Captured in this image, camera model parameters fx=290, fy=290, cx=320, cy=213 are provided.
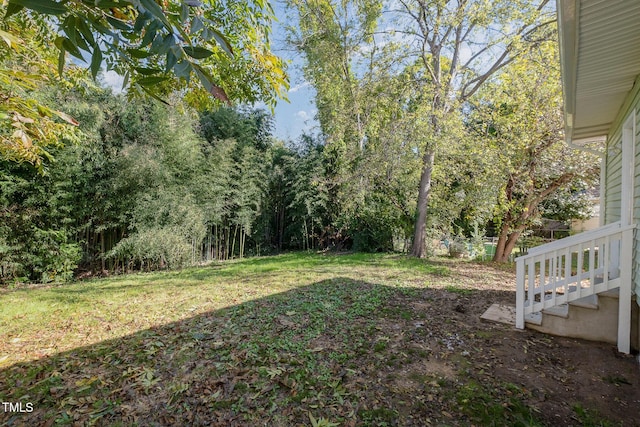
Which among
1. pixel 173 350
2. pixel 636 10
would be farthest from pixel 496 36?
pixel 173 350

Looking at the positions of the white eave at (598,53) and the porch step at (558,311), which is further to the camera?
the porch step at (558,311)

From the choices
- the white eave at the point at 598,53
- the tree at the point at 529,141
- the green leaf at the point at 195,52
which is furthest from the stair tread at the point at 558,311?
the tree at the point at 529,141

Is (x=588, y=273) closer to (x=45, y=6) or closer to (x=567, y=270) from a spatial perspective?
(x=567, y=270)

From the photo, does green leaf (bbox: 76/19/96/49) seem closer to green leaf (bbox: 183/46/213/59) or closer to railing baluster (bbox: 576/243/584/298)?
green leaf (bbox: 183/46/213/59)

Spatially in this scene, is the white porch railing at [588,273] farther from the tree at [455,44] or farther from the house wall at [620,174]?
the tree at [455,44]

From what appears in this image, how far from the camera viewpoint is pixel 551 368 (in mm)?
1844

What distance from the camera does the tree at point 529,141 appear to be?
5.01 metres

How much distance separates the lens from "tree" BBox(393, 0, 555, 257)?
5434 millimetres

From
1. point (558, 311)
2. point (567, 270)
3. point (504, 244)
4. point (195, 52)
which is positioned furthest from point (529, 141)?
point (195, 52)

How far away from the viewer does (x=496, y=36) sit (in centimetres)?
573

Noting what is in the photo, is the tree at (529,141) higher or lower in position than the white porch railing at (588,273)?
higher

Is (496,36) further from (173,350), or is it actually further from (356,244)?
(173,350)

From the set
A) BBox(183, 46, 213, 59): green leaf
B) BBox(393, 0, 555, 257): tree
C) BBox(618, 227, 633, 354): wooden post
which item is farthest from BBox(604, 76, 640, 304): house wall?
BBox(183, 46, 213, 59): green leaf

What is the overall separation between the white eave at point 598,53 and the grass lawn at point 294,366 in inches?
78.2
